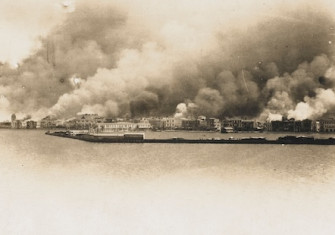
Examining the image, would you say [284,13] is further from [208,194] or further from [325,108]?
[208,194]

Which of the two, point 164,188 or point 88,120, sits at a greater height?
point 88,120

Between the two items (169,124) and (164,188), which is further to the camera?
(169,124)

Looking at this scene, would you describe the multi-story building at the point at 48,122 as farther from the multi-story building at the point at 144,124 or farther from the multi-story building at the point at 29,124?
the multi-story building at the point at 144,124

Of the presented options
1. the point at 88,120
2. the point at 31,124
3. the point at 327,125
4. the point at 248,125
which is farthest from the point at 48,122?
the point at 327,125

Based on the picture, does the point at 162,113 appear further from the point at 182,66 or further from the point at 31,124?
the point at 31,124

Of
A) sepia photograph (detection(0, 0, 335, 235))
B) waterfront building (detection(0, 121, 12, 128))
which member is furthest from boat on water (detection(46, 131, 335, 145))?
waterfront building (detection(0, 121, 12, 128))

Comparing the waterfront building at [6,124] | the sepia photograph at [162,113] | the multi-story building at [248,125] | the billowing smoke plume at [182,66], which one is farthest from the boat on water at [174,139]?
the waterfront building at [6,124]

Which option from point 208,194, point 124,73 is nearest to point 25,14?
point 124,73
